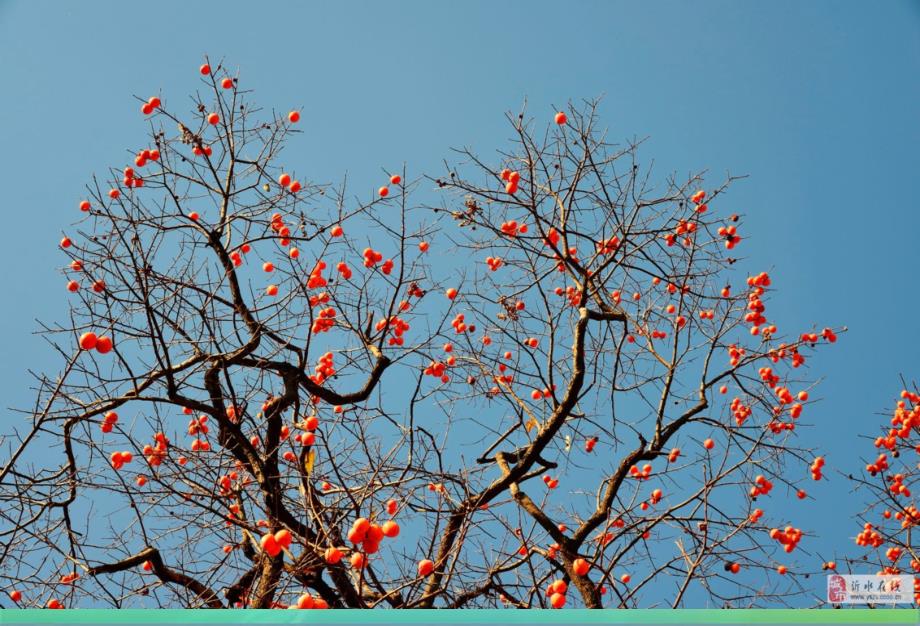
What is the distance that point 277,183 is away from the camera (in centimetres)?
408

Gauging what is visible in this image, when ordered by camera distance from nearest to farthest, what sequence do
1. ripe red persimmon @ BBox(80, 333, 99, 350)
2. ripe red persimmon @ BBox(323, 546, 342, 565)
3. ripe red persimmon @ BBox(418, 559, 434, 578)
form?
ripe red persimmon @ BBox(323, 546, 342, 565) → ripe red persimmon @ BBox(418, 559, 434, 578) → ripe red persimmon @ BBox(80, 333, 99, 350)

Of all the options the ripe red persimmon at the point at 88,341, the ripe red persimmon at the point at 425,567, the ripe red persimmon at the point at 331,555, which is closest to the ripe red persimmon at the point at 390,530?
the ripe red persimmon at the point at 331,555

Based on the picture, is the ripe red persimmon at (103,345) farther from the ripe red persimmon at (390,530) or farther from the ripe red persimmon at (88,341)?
the ripe red persimmon at (390,530)

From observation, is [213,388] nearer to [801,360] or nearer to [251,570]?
[251,570]

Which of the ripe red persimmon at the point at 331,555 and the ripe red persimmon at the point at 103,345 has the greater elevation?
the ripe red persimmon at the point at 103,345

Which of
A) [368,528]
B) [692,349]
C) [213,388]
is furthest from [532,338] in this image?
[368,528]

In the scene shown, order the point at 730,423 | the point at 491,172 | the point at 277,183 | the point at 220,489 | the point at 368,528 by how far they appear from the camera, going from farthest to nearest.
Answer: the point at 730,423, the point at 277,183, the point at 491,172, the point at 220,489, the point at 368,528

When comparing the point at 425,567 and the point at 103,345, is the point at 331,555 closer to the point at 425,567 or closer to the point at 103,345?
the point at 425,567

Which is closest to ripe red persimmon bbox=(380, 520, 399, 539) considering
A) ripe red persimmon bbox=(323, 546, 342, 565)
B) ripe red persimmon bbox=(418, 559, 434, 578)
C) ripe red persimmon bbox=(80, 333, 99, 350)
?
ripe red persimmon bbox=(323, 546, 342, 565)

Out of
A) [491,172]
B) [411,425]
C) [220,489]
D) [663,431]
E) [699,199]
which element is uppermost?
[699,199]

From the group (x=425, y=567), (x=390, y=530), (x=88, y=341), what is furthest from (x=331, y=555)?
(x=88, y=341)

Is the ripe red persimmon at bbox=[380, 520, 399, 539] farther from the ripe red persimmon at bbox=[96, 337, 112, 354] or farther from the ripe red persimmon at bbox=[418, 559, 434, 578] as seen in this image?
the ripe red persimmon at bbox=[96, 337, 112, 354]

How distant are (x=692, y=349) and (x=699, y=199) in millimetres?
859

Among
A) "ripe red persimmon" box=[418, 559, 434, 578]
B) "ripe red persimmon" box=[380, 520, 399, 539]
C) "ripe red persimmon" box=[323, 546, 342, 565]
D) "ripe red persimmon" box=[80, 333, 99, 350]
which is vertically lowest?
"ripe red persimmon" box=[323, 546, 342, 565]
